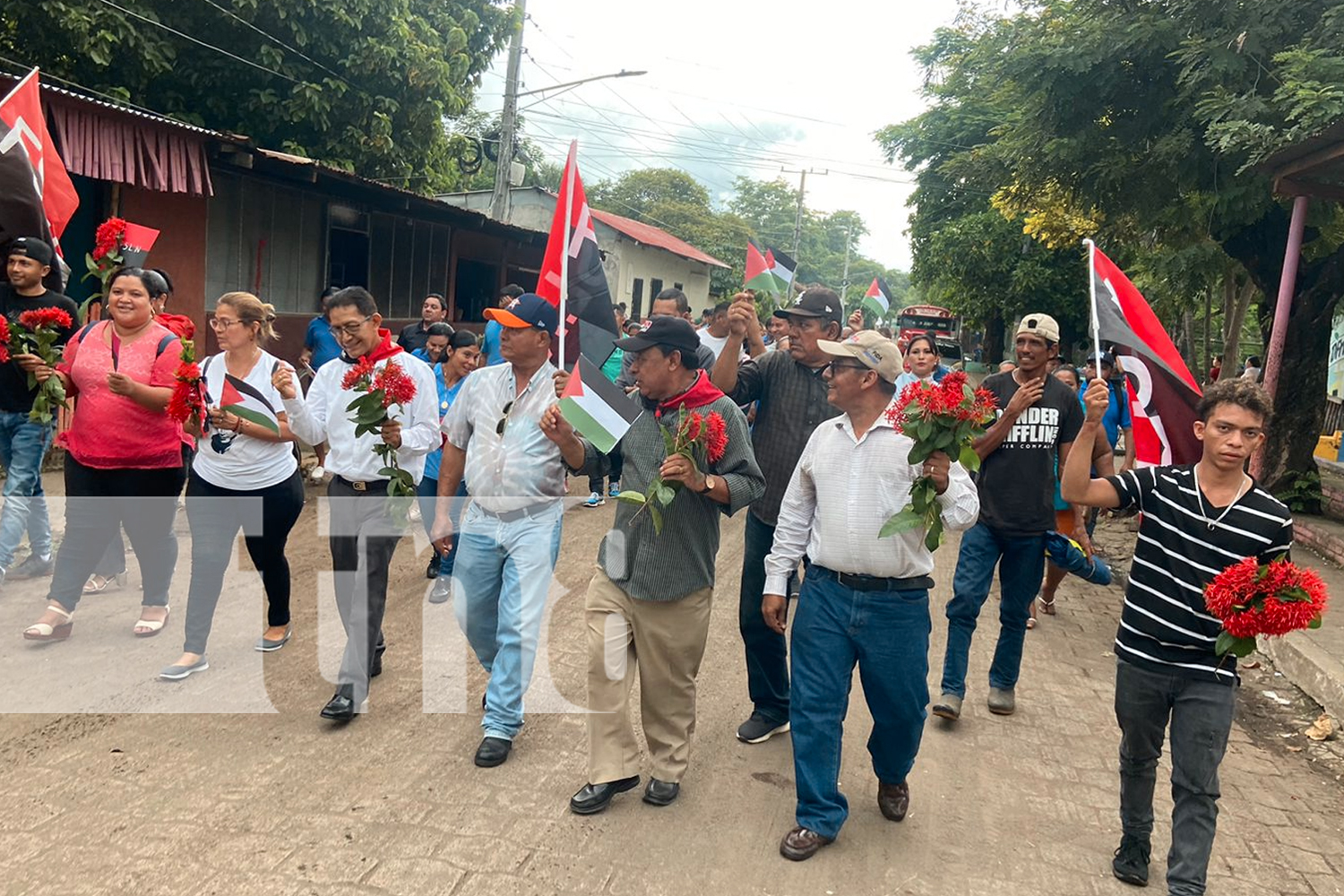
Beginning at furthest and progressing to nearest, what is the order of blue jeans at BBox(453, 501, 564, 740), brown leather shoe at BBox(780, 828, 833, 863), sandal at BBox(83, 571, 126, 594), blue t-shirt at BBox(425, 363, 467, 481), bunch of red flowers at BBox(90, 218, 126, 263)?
blue t-shirt at BBox(425, 363, 467, 481)
sandal at BBox(83, 571, 126, 594)
bunch of red flowers at BBox(90, 218, 126, 263)
blue jeans at BBox(453, 501, 564, 740)
brown leather shoe at BBox(780, 828, 833, 863)

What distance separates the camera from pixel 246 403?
15.8 ft

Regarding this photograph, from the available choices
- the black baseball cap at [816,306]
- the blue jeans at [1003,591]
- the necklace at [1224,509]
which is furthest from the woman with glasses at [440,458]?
the necklace at [1224,509]

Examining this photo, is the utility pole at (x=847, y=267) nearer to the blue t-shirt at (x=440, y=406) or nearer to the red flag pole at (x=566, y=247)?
the blue t-shirt at (x=440, y=406)

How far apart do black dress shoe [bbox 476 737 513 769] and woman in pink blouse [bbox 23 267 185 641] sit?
92.6 inches

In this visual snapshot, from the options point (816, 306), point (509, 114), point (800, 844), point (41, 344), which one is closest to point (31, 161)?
point (41, 344)

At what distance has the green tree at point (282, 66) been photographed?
44.8 ft

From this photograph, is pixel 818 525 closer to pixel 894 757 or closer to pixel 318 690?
pixel 894 757

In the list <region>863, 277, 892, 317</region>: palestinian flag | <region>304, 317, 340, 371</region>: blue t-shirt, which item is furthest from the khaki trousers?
<region>863, 277, 892, 317</region>: palestinian flag

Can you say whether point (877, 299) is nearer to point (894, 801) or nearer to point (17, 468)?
point (894, 801)

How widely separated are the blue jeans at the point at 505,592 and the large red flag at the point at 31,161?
3.16m

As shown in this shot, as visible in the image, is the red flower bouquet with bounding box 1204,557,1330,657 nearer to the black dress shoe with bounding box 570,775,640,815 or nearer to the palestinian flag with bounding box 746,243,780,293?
the black dress shoe with bounding box 570,775,640,815

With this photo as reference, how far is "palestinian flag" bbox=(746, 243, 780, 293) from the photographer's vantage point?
7566 mm

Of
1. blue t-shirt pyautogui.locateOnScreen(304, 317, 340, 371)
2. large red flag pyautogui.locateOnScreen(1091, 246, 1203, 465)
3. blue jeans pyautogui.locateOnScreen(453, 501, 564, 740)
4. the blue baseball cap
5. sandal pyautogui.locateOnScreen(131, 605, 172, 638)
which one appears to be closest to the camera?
large red flag pyautogui.locateOnScreen(1091, 246, 1203, 465)

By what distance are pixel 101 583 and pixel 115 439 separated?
60.1 inches
